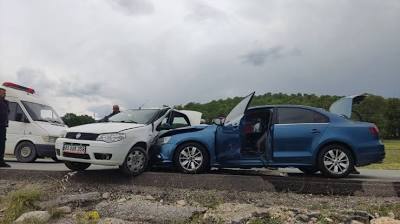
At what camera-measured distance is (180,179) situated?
10.2m

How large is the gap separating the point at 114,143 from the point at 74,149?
846mm

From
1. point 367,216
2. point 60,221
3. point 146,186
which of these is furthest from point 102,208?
point 367,216

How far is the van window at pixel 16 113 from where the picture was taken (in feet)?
50.3

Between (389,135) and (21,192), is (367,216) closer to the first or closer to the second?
(21,192)

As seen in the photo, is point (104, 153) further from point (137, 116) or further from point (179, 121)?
point (179, 121)

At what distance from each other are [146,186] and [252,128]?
2.57 metres

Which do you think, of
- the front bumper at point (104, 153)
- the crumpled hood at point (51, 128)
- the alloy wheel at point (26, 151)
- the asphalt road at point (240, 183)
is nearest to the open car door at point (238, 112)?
the asphalt road at point (240, 183)

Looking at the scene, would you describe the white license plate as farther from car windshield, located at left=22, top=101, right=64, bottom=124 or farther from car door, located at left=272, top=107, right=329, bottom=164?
car windshield, located at left=22, top=101, right=64, bottom=124

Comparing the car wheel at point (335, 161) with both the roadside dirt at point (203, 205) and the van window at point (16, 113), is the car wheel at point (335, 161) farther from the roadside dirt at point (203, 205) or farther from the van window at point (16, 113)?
the van window at point (16, 113)

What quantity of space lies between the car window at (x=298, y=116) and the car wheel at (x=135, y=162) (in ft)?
9.55

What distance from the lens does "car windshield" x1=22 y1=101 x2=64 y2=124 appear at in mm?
15477

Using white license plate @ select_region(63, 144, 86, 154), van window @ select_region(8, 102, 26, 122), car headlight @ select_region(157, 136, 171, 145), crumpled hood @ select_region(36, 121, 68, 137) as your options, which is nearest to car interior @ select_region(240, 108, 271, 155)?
car headlight @ select_region(157, 136, 171, 145)

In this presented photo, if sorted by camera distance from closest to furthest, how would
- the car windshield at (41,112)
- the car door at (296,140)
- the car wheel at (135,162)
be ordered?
the car wheel at (135,162), the car door at (296,140), the car windshield at (41,112)

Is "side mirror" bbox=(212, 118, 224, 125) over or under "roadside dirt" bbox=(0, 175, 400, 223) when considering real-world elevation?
over
